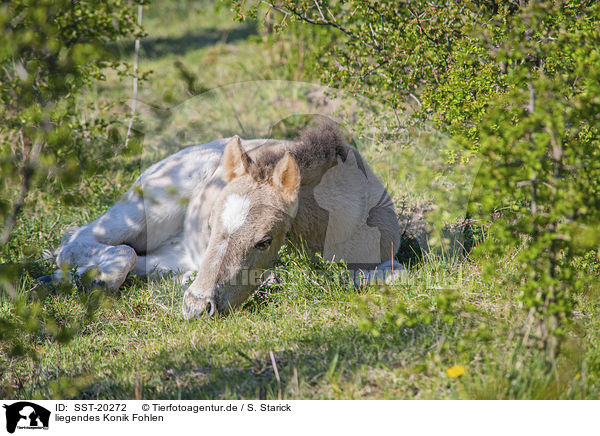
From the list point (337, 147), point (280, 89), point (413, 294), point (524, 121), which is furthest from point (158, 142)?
point (524, 121)

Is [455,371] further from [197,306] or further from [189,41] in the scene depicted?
[189,41]

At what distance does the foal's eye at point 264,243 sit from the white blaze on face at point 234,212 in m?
0.20

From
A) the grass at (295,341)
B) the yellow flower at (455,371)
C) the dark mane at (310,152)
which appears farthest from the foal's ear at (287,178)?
the yellow flower at (455,371)

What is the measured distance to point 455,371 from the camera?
320 centimetres

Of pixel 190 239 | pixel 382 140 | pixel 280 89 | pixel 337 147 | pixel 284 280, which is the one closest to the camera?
pixel 284 280

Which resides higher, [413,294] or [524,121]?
[524,121]

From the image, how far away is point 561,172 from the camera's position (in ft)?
10.7

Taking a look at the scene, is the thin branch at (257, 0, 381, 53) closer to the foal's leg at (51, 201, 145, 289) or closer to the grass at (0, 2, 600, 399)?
the grass at (0, 2, 600, 399)

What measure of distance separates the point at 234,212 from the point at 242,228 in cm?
14

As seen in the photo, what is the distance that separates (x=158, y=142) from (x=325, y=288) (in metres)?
5.31

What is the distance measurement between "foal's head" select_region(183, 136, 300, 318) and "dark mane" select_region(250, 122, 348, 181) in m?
0.02
